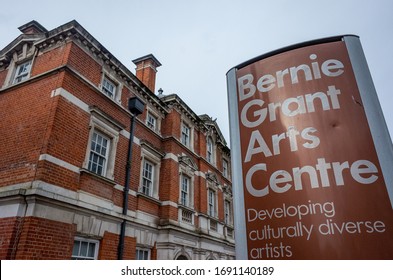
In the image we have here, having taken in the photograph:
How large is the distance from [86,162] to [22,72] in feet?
15.7

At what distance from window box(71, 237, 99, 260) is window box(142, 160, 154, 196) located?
3424mm

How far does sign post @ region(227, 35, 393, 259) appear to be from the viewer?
1607 mm

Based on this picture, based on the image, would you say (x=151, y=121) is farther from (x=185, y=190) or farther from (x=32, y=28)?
(x=32, y=28)

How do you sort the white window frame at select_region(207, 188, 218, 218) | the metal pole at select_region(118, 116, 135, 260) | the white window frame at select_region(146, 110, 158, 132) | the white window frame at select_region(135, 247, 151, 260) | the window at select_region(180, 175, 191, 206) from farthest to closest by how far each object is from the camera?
1. the white window frame at select_region(207, 188, 218, 218)
2. the window at select_region(180, 175, 191, 206)
3. the white window frame at select_region(146, 110, 158, 132)
4. the white window frame at select_region(135, 247, 151, 260)
5. the metal pole at select_region(118, 116, 135, 260)

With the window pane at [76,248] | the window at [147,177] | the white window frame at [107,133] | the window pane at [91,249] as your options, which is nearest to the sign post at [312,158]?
the window pane at [76,248]

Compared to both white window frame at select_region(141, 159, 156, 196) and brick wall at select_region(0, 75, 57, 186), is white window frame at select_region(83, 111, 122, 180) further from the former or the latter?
white window frame at select_region(141, 159, 156, 196)

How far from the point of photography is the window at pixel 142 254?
10.7 m

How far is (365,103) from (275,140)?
2.07 ft

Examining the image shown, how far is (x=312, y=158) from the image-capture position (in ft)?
5.94

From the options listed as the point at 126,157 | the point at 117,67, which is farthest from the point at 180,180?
the point at 117,67

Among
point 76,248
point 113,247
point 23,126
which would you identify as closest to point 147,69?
point 23,126

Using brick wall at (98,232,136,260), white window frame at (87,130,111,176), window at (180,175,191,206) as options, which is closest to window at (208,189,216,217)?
window at (180,175,191,206)

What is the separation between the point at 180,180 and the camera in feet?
44.5

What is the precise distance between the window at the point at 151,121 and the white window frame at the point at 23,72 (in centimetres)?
510
